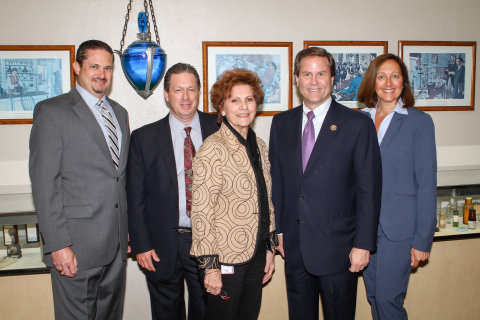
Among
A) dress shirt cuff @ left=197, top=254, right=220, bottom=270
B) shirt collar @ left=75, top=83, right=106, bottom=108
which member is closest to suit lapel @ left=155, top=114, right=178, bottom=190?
shirt collar @ left=75, top=83, right=106, bottom=108

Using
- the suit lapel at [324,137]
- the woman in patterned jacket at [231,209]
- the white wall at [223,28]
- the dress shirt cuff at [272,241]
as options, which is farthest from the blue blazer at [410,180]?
the white wall at [223,28]

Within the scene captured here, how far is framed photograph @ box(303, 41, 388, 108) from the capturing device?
3.16 meters

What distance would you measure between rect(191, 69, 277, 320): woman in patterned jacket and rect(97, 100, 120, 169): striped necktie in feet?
2.10

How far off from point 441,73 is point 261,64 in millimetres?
1648

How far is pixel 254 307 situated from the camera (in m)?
2.03

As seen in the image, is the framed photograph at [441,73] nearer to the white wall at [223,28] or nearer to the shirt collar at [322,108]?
the white wall at [223,28]

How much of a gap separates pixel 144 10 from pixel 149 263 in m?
1.88

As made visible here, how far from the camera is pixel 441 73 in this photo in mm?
3340

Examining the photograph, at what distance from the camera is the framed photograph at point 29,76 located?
2.75 m

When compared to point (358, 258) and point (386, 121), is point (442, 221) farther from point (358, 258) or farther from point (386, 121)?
point (358, 258)

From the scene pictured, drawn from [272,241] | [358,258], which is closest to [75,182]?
[272,241]

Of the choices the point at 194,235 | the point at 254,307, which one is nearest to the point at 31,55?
the point at 194,235

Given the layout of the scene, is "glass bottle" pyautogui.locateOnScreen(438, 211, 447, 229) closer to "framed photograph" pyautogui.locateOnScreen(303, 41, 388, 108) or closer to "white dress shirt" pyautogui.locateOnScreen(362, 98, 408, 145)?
"framed photograph" pyautogui.locateOnScreen(303, 41, 388, 108)

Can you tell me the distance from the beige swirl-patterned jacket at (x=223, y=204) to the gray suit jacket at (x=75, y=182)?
625 mm
